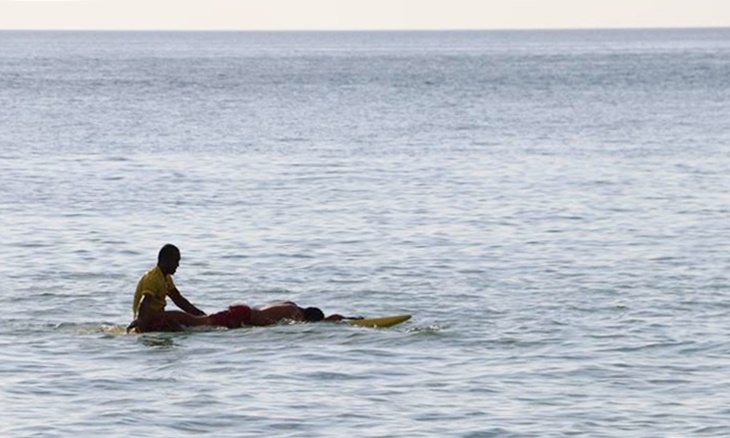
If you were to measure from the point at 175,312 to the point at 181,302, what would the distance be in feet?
0.61

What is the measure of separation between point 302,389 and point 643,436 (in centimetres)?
454

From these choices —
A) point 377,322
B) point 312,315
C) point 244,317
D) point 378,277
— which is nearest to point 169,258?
point 244,317

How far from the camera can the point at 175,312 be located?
2491 cm

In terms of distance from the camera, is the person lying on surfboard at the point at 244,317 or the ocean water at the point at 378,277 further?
the person lying on surfboard at the point at 244,317

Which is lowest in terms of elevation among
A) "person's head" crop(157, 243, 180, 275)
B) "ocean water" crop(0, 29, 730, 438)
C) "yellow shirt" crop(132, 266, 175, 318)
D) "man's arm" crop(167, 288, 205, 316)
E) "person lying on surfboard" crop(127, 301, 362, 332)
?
"ocean water" crop(0, 29, 730, 438)

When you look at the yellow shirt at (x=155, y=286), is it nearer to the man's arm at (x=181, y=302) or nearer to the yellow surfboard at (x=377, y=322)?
the man's arm at (x=181, y=302)

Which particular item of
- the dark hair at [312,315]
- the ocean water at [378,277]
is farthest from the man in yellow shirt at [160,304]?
the dark hair at [312,315]

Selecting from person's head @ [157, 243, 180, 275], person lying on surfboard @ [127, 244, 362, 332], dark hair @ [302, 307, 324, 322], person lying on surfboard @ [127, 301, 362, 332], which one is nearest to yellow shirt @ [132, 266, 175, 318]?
person lying on surfboard @ [127, 244, 362, 332]

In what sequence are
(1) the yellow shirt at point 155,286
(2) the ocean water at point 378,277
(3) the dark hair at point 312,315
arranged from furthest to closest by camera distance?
(3) the dark hair at point 312,315
(1) the yellow shirt at point 155,286
(2) the ocean water at point 378,277

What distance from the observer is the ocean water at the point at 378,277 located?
20.8 m

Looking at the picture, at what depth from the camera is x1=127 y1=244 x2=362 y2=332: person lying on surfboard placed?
24.6 metres

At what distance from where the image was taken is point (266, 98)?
107688 millimetres

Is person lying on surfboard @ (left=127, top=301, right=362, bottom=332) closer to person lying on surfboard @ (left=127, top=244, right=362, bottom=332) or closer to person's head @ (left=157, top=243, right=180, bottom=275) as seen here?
person lying on surfboard @ (left=127, top=244, right=362, bottom=332)

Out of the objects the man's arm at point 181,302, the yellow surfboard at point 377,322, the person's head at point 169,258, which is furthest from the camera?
the yellow surfboard at point 377,322
